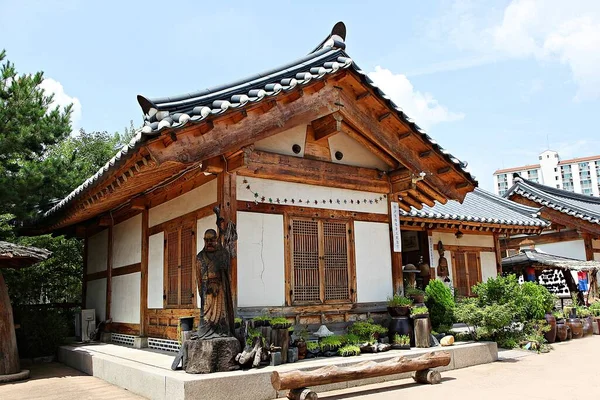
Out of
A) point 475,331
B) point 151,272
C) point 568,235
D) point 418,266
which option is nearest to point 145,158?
point 151,272

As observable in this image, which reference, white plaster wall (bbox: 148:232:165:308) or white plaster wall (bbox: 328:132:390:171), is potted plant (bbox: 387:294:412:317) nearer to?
white plaster wall (bbox: 328:132:390:171)

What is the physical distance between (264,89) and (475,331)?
6.14m

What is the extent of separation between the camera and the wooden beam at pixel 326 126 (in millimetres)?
8867

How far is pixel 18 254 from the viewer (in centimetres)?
880

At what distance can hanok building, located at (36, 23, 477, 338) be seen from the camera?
7.22m

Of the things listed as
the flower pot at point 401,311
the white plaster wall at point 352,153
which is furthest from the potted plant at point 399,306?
the white plaster wall at point 352,153

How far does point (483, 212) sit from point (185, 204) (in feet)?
35.1

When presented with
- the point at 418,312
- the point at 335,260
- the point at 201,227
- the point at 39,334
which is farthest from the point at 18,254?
the point at 418,312

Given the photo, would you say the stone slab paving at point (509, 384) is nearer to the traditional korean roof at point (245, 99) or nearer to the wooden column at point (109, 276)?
the traditional korean roof at point (245, 99)

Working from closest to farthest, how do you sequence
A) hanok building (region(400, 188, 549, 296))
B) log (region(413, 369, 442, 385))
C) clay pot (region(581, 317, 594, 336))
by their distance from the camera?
log (region(413, 369, 442, 385))
clay pot (region(581, 317, 594, 336))
hanok building (region(400, 188, 549, 296))

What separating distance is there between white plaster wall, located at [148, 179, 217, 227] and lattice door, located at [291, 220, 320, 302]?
150cm

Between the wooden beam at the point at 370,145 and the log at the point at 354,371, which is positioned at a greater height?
the wooden beam at the point at 370,145

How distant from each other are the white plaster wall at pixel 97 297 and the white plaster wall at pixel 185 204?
325 cm

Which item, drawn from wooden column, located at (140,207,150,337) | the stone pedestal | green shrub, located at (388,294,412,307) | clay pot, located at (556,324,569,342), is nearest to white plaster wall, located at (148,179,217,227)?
wooden column, located at (140,207,150,337)
